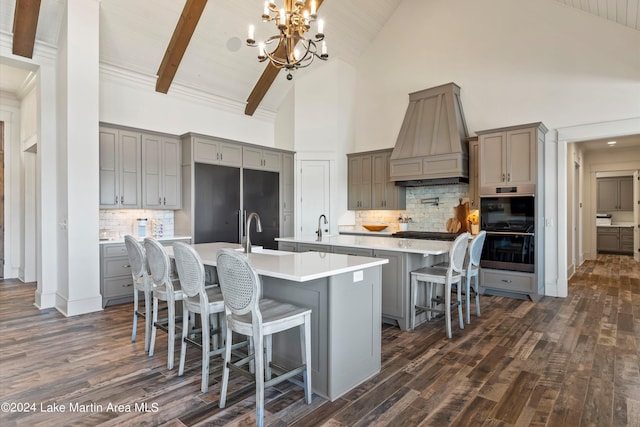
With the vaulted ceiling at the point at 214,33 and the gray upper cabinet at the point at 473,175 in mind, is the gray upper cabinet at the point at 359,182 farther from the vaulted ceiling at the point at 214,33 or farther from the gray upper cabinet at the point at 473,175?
the vaulted ceiling at the point at 214,33

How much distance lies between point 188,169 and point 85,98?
65.8 inches

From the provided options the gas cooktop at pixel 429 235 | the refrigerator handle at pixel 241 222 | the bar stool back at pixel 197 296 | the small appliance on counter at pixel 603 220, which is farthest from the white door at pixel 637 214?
the bar stool back at pixel 197 296

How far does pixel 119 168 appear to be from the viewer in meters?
5.17

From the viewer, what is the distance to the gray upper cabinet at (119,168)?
5023 millimetres

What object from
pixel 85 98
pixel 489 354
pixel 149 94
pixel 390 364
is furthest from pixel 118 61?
pixel 489 354

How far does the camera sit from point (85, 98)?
176 inches

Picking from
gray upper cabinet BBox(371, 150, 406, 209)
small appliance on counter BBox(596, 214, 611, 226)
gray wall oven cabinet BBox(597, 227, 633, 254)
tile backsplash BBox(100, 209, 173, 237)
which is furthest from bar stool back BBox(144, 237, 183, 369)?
small appliance on counter BBox(596, 214, 611, 226)

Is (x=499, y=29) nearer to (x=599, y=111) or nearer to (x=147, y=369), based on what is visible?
(x=599, y=111)

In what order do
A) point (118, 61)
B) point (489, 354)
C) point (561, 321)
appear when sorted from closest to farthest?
1. point (489, 354)
2. point (561, 321)
3. point (118, 61)

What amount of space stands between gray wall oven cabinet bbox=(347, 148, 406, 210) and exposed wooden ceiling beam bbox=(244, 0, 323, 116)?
2.14 metres

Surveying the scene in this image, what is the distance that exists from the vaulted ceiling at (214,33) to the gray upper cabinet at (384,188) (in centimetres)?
228

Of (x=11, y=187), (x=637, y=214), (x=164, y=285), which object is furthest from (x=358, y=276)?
(x=637, y=214)

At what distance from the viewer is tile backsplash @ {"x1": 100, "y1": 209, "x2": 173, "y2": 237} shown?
5.39 meters

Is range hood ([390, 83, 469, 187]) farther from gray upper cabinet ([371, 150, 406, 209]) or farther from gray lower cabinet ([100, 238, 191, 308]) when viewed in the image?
gray lower cabinet ([100, 238, 191, 308])
